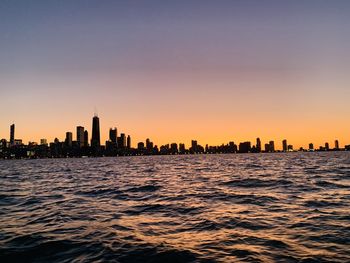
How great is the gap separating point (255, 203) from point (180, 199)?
5645 millimetres

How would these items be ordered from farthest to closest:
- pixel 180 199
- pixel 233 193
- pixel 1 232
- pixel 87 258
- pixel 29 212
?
pixel 233 193, pixel 180 199, pixel 29 212, pixel 1 232, pixel 87 258

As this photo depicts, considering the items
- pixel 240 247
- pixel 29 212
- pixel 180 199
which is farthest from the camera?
pixel 180 199

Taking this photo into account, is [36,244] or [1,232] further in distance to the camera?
[1,232]

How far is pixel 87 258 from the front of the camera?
9945 millimetres

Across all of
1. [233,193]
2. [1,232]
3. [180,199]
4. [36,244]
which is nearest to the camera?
[36,244]

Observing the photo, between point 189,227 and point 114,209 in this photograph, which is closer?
point 189,227

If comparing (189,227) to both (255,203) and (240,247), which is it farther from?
(255,203)

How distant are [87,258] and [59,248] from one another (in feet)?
5.92

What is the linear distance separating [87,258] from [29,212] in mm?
10260

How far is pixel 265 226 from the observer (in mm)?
13648

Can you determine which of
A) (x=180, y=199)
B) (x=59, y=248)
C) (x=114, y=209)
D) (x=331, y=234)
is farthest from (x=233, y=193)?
(x=59, y=248)

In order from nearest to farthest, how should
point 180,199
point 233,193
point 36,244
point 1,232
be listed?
point 36,244
point 1,232
point 180,199
point 233,193

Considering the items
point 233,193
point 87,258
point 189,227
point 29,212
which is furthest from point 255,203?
point 29,212

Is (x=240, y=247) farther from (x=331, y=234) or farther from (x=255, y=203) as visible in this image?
(x=255, y=203)
